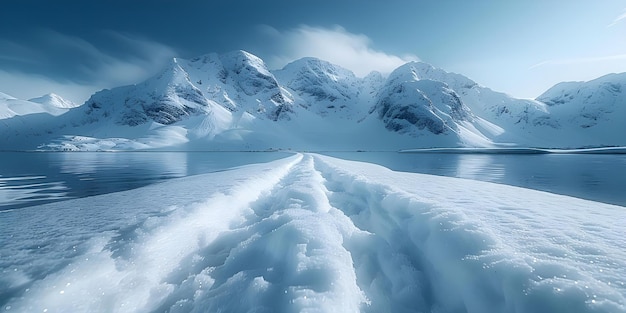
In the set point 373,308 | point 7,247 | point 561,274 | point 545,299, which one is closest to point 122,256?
point 7,247

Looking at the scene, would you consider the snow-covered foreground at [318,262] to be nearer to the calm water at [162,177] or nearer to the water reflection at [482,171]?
the calm water at [162,177]

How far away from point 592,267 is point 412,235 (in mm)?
2826

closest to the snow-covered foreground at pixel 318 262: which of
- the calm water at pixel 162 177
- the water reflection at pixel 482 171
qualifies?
the calm water at pixel 162 177

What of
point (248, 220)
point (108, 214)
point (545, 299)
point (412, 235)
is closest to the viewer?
point (545, 299)

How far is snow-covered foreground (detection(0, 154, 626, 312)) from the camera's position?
10.5 feet

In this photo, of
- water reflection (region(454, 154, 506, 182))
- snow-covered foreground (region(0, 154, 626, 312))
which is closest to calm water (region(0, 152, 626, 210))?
water reflection (region(454, 154, 506, 182))

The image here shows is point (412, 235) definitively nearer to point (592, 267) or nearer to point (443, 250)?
point (443, 250)

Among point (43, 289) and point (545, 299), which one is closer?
point (545, 299)

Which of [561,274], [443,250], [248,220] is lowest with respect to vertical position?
[248,220]

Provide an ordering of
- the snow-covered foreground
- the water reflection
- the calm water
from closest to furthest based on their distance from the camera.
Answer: the snow-covered foreground < the calm water < the water reflection

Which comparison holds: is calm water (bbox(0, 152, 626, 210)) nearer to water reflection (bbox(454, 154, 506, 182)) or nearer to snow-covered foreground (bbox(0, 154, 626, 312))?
water reflection (bbox(454, 154, 506, 182))

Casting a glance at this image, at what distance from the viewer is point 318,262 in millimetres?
4109

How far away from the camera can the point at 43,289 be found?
3279 millimetres

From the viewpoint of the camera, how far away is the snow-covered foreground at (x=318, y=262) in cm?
320
